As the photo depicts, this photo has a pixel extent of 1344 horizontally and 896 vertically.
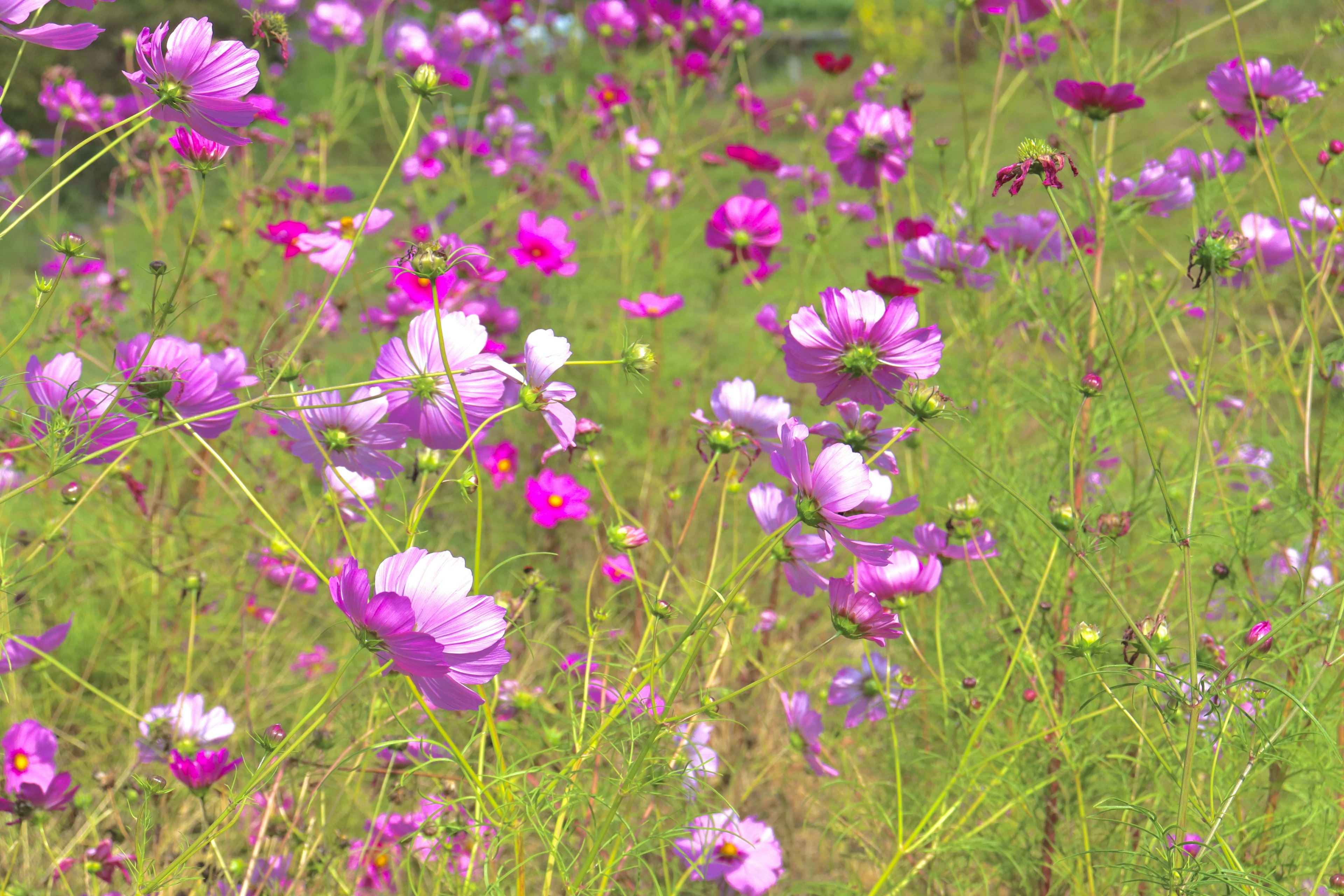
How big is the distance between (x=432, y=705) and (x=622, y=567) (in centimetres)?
39

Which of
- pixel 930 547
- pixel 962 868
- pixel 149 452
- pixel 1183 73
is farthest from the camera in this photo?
pixel 1183 73

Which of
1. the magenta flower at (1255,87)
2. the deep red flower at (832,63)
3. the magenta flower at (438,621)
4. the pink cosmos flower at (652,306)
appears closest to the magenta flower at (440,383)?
the magenta flower at (438,621)

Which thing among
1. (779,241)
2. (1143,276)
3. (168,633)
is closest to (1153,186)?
(1143,276)

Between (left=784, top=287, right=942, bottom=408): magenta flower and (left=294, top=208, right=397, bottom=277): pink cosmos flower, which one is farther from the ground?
(left=784, top=287, right=942, bottom=408): magenta flower

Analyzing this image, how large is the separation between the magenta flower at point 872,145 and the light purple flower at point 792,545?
818 mm

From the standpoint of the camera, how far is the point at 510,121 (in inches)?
92.4

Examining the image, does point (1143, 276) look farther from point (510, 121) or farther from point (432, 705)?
point (510, 121)

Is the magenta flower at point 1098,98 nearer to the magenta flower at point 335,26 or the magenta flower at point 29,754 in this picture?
the magenta flower at point 29,754

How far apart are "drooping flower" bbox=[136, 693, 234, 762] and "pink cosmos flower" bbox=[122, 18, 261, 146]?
0.58 metres

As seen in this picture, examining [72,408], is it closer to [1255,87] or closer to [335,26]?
[1255,87]

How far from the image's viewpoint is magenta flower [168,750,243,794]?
809 millimetres

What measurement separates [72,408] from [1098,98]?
0.98 metres

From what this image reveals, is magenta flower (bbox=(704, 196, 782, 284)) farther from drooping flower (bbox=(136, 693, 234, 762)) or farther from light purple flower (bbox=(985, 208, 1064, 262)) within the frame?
drooping flower (bbox=(136, 693, 234, 762))

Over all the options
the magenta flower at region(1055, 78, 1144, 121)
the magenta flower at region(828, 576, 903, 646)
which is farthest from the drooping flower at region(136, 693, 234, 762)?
the magenta flower at region(1055, 78, 1144, 121)
